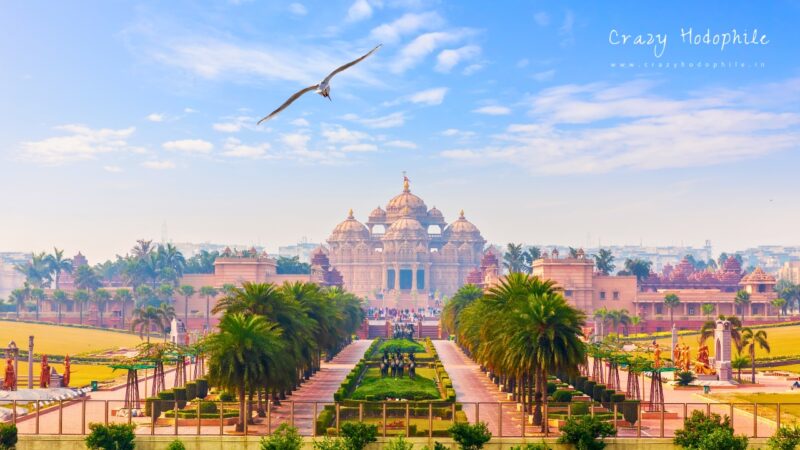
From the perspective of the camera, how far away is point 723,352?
229ft

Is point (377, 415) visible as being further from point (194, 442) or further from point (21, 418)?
point (21, 418)

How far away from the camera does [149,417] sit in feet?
159

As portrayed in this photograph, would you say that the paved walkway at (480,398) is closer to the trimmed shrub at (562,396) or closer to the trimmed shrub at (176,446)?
the trimmed shrub at (562,396)

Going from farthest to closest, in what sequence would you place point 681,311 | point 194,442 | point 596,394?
point 681,311
point 596,394
point 194,442

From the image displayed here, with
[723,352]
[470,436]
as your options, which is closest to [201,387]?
[470,436]

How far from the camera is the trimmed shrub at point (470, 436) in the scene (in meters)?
39.3

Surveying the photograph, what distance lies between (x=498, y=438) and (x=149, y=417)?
16.9 m

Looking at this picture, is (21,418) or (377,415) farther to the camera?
(21,418)

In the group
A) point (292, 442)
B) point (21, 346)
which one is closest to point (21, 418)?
point (292, 442)

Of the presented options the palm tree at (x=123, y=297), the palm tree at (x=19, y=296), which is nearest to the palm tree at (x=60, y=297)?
the palm tree at (x=19, y=296)

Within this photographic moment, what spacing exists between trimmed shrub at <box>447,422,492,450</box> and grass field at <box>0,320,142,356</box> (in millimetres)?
64374

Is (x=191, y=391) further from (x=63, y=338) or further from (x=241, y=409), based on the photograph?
(x=63, y=338)

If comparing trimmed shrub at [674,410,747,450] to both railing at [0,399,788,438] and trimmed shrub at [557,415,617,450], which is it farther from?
trimmed shrub at [557,415,617,450]

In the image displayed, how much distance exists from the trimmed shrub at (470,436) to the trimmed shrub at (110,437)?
12.0 m
